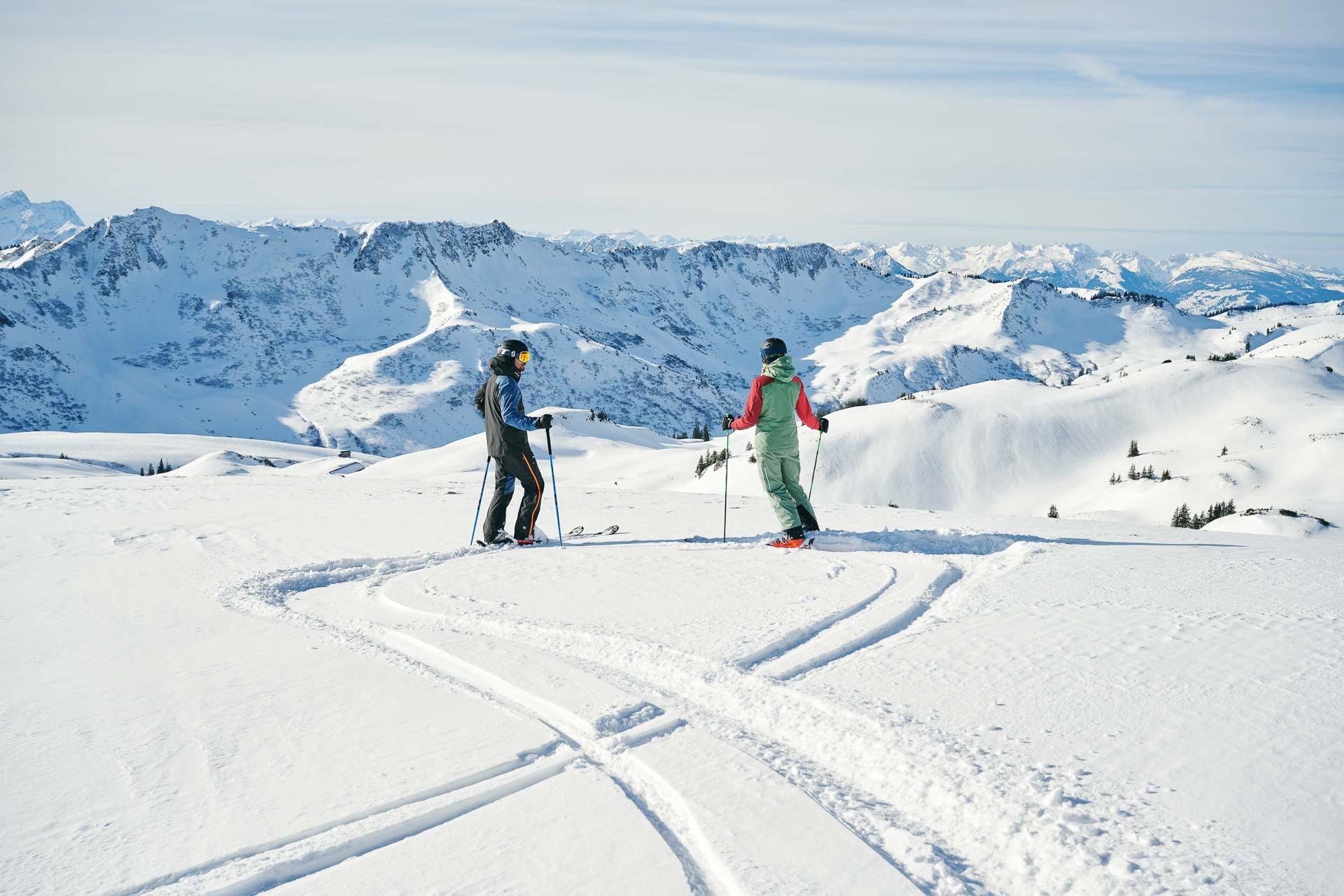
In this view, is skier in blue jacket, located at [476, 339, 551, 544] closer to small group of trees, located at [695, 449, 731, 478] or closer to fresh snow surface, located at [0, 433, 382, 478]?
small group of trees, located at [695, 449, 731, 478]

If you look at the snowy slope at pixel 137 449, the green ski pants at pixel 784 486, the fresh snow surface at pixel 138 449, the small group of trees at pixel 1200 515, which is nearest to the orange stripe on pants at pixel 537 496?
the green ski pants at pixel 784 486

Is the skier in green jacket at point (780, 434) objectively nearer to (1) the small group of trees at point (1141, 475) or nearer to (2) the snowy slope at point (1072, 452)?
(2) the snowy slope at point (1072, 452)

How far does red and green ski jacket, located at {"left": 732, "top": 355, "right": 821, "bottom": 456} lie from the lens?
991 cm

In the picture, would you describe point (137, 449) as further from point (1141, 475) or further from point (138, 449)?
point (1141, 475)

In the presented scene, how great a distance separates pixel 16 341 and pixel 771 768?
22229cm

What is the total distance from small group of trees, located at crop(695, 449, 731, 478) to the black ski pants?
34.7 m

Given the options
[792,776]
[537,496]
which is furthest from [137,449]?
[792,776]

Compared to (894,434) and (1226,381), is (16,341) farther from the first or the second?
(1226,381)

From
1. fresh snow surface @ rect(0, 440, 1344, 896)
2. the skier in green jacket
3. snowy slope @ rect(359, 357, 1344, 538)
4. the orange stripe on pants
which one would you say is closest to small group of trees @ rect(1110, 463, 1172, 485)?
snowy slope @ rect(359, 357, 1344, 538)

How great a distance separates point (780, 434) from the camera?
32.7ft

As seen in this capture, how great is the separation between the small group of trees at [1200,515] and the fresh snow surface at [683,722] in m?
32.0

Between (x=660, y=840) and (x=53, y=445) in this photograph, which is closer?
(x=660, y=840)

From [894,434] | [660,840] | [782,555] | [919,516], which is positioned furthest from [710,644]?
[894,434]

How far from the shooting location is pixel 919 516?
1183cm
